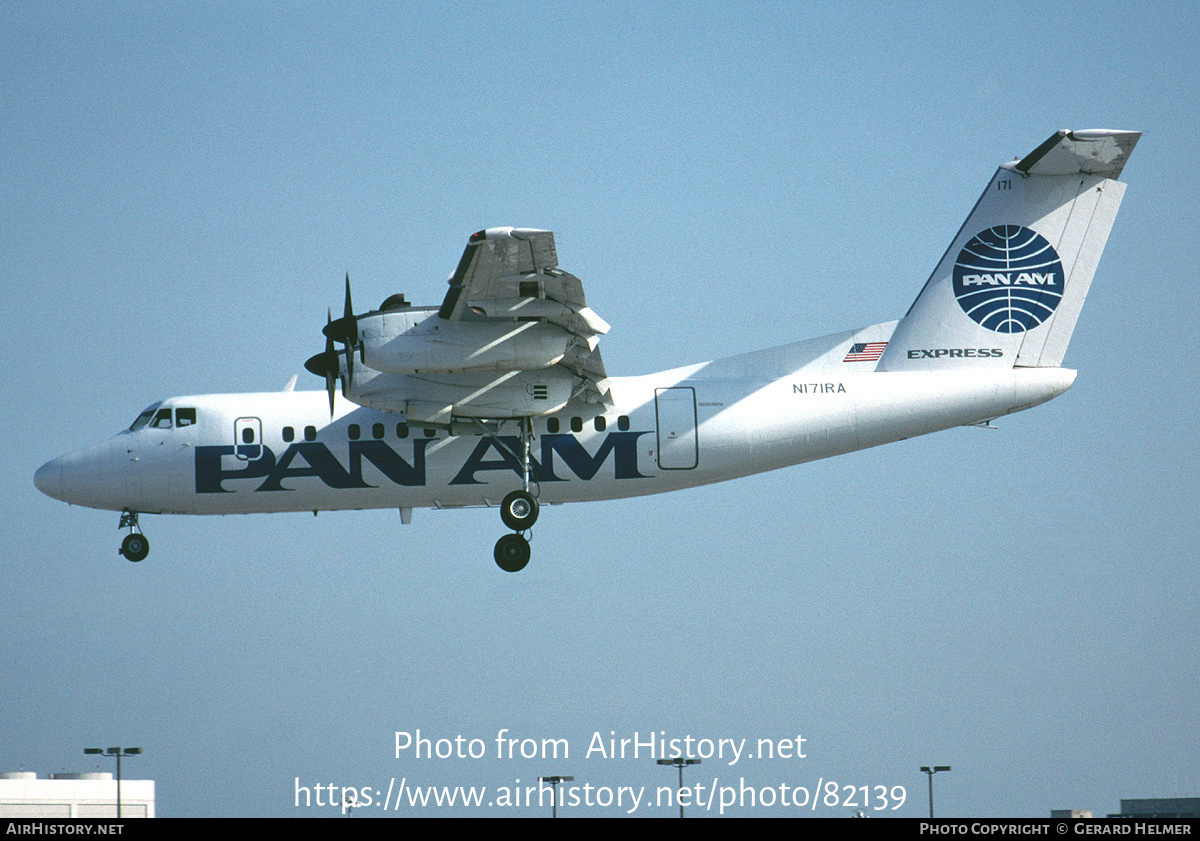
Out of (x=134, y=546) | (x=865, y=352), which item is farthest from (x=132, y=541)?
(x=865, y=352)

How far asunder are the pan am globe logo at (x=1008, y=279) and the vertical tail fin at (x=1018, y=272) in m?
0.02

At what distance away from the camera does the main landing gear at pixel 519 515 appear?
829 inches

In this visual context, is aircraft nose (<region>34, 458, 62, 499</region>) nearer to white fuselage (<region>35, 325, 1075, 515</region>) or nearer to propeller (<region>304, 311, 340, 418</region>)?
white fuselage (<region>35, 325, 1075, 515</region>)

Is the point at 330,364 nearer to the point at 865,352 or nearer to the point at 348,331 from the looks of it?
the point at 348,331

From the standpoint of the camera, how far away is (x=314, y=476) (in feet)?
70.5

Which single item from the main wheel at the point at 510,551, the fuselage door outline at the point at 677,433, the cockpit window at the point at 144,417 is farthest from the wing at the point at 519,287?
the cockpit window at the point at 144,417

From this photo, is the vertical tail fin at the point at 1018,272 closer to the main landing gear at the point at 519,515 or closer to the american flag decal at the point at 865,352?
the american flag decal at the point at 865,352

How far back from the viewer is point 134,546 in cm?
2247

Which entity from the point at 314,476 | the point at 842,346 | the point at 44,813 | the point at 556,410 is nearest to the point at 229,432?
the point at 314,476

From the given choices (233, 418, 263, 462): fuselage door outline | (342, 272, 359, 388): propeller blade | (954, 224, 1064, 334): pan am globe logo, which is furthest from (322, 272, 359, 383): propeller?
(954, 224, 1064, 334): pan am globe logo

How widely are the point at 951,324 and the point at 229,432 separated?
482 inches

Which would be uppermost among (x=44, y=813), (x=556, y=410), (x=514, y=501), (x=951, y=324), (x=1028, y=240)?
(x=1028, y=240)
